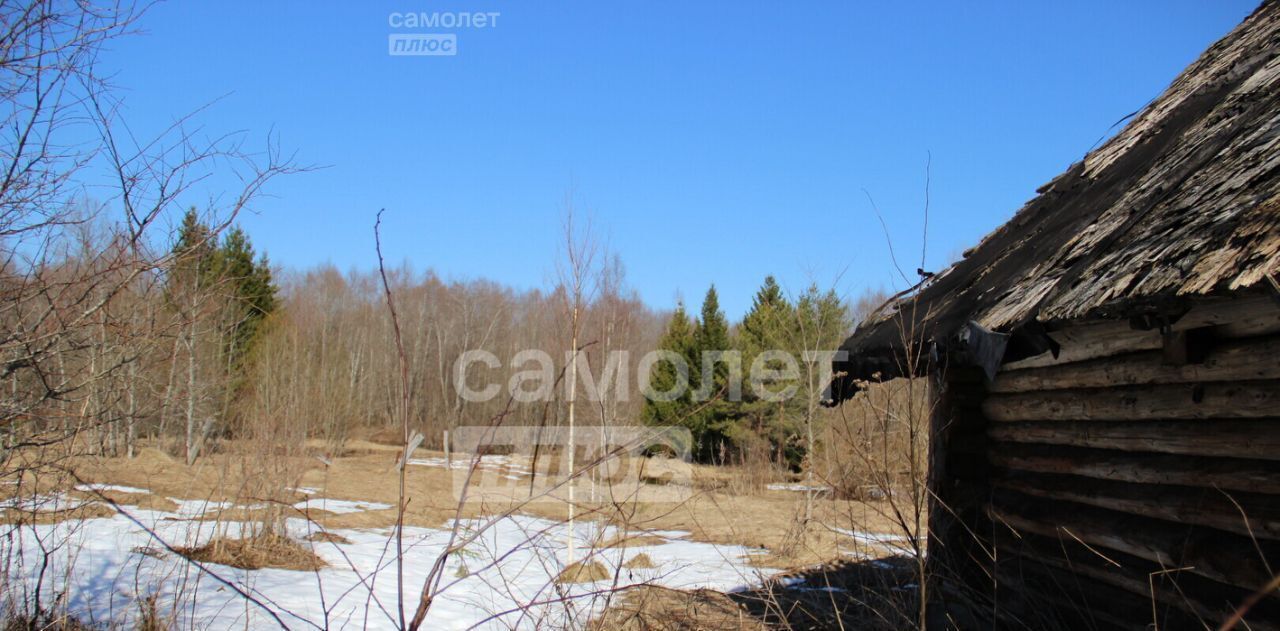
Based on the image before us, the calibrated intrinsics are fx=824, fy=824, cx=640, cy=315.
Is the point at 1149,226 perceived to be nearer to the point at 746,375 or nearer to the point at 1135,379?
the point at 1135,379

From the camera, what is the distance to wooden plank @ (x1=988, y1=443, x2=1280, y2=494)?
3311mm

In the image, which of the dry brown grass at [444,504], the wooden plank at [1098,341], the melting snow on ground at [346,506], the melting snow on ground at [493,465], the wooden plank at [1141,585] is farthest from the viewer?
the melting snow on ground at [346,506]

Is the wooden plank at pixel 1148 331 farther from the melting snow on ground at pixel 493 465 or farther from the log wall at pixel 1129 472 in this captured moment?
the melting snow on ground at pixel 493 465

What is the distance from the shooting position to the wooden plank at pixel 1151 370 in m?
3.21

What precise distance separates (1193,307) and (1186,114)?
8.99 feet

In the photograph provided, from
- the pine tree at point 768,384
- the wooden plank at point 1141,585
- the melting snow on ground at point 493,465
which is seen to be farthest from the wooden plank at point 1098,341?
the pine tree at point 768,384

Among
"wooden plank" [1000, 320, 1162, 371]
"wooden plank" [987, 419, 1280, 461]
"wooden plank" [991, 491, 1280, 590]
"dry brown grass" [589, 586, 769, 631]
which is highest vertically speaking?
"wooden plank" [1000, 320, 1162, 371]

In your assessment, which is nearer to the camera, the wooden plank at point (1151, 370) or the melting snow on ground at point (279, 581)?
the wooden plank at point (1151, 370)

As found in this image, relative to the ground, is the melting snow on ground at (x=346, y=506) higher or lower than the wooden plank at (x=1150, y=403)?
lower

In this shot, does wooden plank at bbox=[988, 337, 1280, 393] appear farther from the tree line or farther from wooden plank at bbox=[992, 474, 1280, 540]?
the tree line

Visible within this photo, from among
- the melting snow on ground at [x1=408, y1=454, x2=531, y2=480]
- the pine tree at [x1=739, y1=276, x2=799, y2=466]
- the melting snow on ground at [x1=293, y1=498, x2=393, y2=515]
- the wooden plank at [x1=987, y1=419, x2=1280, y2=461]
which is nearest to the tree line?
the pine tree at [x1=739, y1=276, x2=799, y2=466]

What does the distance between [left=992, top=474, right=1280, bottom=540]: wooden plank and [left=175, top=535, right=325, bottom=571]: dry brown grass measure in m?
7.77

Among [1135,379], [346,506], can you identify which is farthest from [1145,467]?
[346,506]

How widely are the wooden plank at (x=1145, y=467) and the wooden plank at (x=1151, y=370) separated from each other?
36 cm
